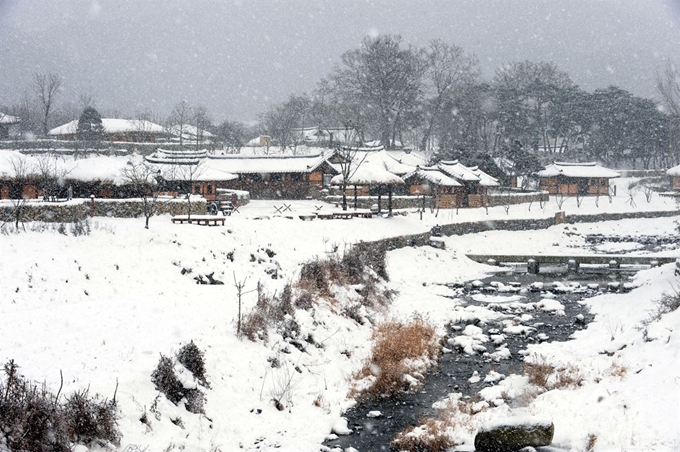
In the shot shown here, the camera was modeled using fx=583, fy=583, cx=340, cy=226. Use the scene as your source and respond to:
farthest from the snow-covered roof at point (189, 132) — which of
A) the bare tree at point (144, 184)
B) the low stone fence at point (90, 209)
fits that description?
the low stone fence at point (90, 209)

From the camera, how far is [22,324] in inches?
488

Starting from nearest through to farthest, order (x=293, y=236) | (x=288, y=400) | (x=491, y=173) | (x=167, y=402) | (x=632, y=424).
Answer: (x=632, y=424) < (x=167, y=402) < (x=288, y=400) < (x=293, y=236) < (x=491, y=173)

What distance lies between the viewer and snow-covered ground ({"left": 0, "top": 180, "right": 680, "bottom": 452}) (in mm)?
9969

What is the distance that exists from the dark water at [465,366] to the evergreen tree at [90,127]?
146ft

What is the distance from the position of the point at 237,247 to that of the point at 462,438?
1340 centimetres

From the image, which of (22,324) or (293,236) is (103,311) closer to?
(22,324)

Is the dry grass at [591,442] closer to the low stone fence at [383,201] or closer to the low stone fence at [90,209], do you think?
the low stone fence at [90,209]

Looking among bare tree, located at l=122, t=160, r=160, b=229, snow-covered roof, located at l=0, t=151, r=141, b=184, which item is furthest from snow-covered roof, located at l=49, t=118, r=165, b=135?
bare tree, located at l=122, t=160, r=160, b=229

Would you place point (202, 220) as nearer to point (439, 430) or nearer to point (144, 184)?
point (144, 184)

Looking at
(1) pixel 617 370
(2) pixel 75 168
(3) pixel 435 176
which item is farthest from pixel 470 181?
(1) pixel 617 370

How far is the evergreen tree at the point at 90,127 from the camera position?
56250 mm

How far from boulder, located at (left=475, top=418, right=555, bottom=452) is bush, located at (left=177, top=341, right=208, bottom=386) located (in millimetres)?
5356

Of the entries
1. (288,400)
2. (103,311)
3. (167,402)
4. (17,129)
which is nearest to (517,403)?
(288,400)

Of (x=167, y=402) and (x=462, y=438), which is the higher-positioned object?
(x=167, y=402)
